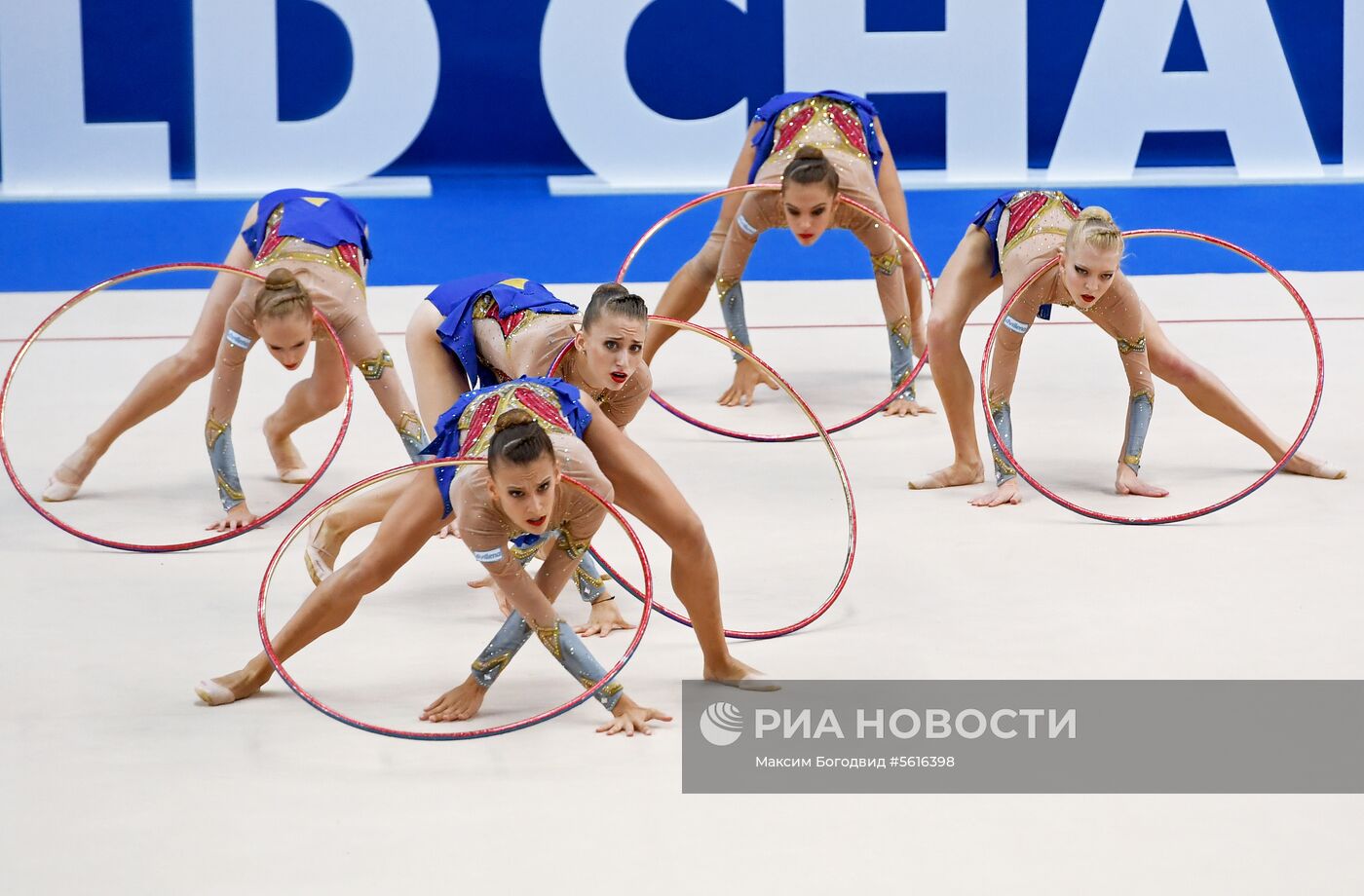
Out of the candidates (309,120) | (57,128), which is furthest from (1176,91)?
(57,128)

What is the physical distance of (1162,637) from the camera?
3.89 metres

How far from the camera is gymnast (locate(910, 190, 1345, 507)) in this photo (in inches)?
179

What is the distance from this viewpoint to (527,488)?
3.19m

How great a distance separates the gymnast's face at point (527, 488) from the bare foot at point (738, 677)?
63 centimetres

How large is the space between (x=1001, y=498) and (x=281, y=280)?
2.13m

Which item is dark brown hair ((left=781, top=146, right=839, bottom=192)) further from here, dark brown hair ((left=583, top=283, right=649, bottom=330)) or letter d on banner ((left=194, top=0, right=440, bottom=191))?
letter d on banner ((left=194, top=0, right=440, bottom=191))

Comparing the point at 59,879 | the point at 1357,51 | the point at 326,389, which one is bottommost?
the point at 59,879

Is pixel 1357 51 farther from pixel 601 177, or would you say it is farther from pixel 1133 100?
pixel 601 177

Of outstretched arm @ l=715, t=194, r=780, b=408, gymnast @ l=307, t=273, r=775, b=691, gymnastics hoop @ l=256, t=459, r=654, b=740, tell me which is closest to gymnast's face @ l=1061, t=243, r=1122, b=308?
outstretched arm @ l=715, t=194, r=780, b=408

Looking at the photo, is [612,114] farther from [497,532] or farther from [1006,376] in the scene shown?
[497,532]

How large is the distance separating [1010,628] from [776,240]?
16.2 ft

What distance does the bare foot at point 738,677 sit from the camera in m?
3.62

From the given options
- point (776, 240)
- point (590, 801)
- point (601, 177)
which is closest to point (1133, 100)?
point (776, 240)

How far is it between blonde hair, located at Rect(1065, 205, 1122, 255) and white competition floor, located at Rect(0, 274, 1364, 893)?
799 millimetres
